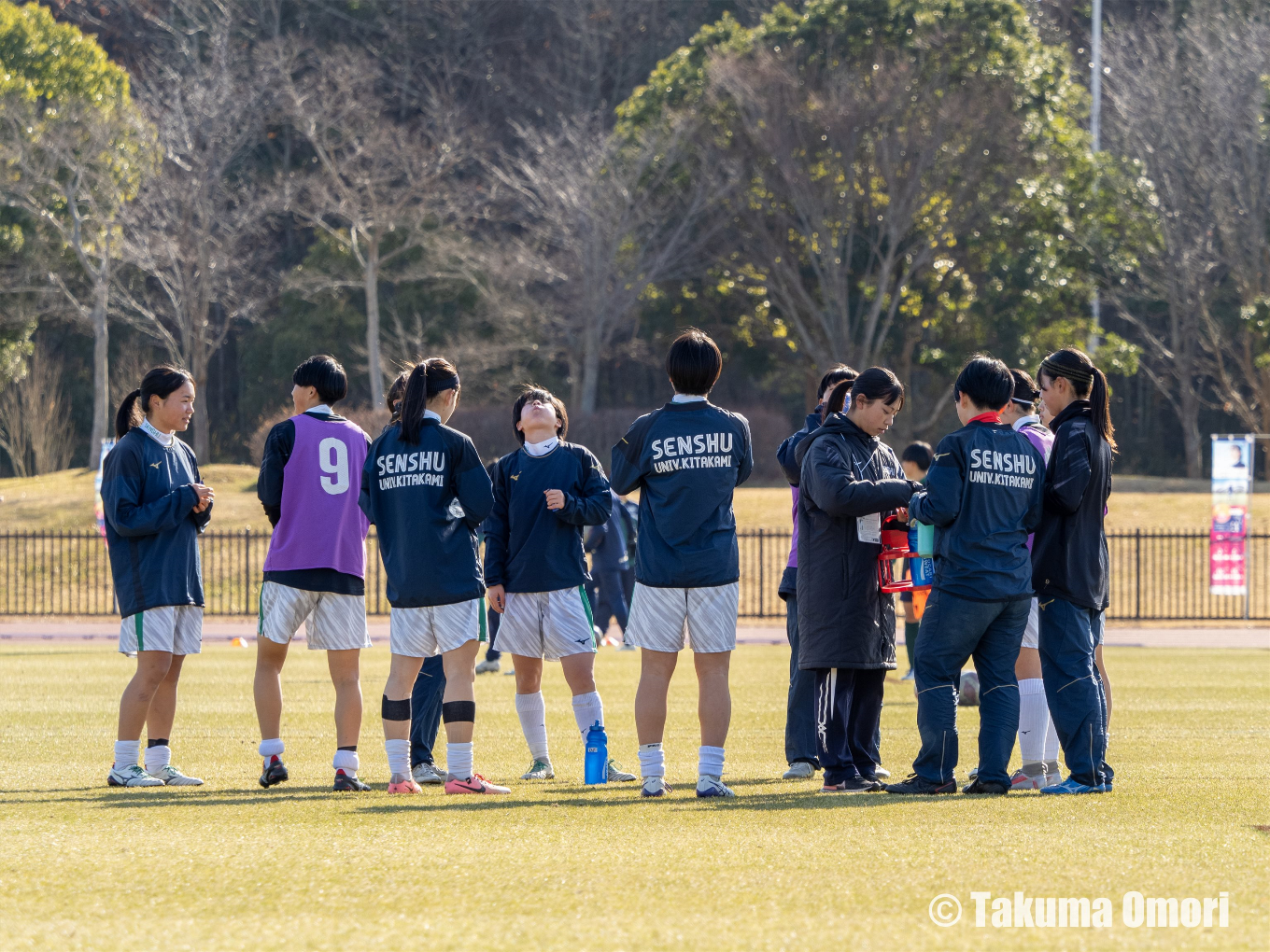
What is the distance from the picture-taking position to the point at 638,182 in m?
36.1

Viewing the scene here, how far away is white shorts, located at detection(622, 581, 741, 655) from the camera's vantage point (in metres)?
6.61

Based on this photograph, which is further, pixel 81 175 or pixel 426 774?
pixel 81 175

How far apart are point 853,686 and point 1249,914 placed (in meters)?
2.88

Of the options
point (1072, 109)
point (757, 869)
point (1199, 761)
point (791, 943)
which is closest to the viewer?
point (791, 943)

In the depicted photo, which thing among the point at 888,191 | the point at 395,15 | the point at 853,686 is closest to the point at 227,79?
the point at 395,15

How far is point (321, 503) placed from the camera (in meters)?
7.10

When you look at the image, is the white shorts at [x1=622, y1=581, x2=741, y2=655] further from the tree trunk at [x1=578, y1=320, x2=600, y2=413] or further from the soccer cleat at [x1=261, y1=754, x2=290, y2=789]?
the tree trunk at [x1=578, y1=320, x2=600, y2=413]

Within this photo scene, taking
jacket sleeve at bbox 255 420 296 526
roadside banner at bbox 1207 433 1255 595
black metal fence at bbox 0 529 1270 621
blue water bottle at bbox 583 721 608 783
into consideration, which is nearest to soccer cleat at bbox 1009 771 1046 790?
blue water bottle at bbox 583 721 608 783

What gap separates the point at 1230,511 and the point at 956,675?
608 inches

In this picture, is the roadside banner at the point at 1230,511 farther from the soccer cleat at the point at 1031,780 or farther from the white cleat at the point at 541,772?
the white cleat at the point at 541,772

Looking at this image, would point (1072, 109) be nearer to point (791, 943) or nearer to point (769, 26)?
point (769, 26)

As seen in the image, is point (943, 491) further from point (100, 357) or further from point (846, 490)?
point (100, 357)

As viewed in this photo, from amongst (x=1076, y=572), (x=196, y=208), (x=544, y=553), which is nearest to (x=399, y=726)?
(x=544, y=553)

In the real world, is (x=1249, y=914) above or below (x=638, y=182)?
below
